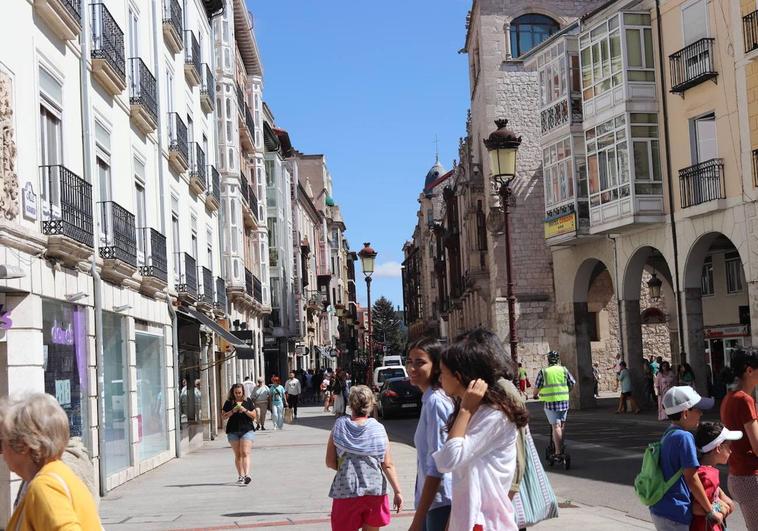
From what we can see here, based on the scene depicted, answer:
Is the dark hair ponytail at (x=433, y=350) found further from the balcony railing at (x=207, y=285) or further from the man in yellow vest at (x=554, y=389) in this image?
the balcony railing at (x=207, y=285)

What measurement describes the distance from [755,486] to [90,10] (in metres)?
13.4

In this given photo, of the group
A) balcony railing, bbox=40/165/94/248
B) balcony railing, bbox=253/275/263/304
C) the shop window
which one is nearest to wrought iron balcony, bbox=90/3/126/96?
balcony railing, bbox=40/165/94/248

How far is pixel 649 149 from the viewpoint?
3125 cm

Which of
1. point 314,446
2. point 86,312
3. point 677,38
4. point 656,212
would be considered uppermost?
point 677,38

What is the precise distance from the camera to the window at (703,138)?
94.3 feet

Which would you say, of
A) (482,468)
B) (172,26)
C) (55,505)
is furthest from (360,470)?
(172,26)

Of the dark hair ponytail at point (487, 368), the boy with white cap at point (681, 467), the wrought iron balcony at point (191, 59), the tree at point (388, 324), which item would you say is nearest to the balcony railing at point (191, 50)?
the wrought iron balcony at point (191, 59)

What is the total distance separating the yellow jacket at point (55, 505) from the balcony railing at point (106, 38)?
14206 mm

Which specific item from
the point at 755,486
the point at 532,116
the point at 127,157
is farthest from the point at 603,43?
the point at 755,486

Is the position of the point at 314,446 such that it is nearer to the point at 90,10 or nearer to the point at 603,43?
the point at 90,10

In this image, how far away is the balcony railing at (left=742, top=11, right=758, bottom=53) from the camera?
84.2ft

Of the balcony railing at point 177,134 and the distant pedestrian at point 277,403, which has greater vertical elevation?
the balcony railing at point 177,134

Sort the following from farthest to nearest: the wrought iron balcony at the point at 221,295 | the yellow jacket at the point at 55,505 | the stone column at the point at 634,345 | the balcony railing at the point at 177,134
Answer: the stone column at the point at 634,345 < the wrought iron balcony at the point at 221,295 < the balcony railing at the point at 177,134 < the yellow jacket at the point at 55,505

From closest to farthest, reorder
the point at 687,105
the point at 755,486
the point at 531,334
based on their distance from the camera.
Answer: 1. the point at 755,486
2. the point at 687,105
3. the point at 531,334
